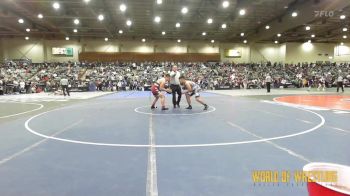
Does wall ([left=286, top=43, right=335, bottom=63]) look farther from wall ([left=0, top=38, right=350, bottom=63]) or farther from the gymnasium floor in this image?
the gymnasium floor

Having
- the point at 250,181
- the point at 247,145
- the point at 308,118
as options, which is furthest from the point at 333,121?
the point at 250,181

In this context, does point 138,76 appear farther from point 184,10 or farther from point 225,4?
point 225,4

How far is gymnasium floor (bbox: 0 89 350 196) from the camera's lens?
348 cm

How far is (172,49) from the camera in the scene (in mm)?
43062

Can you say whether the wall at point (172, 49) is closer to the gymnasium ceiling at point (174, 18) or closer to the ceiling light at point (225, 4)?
the gymnasium ceiling at point (174, 18)

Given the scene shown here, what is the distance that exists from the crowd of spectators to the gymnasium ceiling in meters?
4.23


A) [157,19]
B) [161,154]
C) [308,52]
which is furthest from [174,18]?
[308,52]

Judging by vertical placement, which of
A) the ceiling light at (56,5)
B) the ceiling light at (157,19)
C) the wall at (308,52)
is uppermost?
the ceiling light at (157,19)

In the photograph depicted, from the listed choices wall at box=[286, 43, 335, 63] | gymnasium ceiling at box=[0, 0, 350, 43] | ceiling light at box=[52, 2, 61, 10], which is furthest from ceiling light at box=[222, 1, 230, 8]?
wall at box=[286, 43, 335, 63]

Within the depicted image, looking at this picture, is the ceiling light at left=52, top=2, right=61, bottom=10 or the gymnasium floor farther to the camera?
the ceiling light at left=52, top=2, right=61, bottom=10

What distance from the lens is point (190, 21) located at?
29.5 metres

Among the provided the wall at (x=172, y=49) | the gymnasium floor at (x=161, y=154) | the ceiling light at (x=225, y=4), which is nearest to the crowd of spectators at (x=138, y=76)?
the wall at (x=172, y=49)

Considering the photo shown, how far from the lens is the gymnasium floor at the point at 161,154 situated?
3.48 meters

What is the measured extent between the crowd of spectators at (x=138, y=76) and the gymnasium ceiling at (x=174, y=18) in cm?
423
